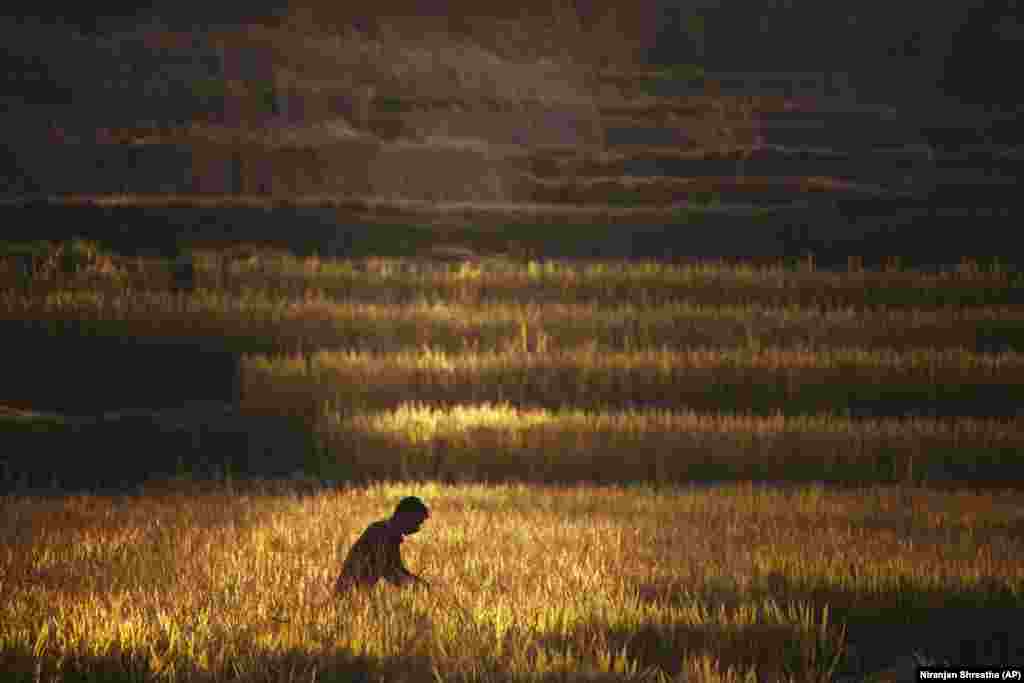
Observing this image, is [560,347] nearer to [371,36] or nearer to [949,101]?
[949,101]

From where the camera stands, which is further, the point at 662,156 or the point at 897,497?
the point at 662,156

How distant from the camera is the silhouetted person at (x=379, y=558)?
283 inches

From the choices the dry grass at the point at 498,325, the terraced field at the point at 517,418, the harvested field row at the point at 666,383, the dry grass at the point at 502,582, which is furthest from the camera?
the dry grass at the point at 498,325

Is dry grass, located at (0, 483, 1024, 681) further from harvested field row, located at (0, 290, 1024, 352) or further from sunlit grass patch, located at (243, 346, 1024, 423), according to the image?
harvested field row, located at (0, 290, 1024, 352)

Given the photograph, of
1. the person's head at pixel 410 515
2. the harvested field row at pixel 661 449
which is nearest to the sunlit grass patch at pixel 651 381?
the harvested field row at pixel 661 449

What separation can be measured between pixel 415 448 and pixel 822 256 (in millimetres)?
15400

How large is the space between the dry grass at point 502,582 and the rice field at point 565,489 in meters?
0.02

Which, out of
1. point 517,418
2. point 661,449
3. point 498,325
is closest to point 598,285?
point 498,325

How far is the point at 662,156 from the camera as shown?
121 ft

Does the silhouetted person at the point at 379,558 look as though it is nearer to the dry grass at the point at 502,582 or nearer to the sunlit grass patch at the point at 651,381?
the dry grass at the point at 502,582

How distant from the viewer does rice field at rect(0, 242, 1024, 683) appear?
6652 millimetres

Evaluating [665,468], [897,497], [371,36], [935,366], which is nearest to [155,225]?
[935,366]

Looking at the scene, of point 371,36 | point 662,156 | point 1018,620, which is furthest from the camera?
point 371,36

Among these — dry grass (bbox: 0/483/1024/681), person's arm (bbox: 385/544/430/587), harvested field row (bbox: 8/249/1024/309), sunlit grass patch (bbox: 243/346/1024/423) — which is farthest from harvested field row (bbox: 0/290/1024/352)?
person's arm (bbox: 385/544/430/587)
